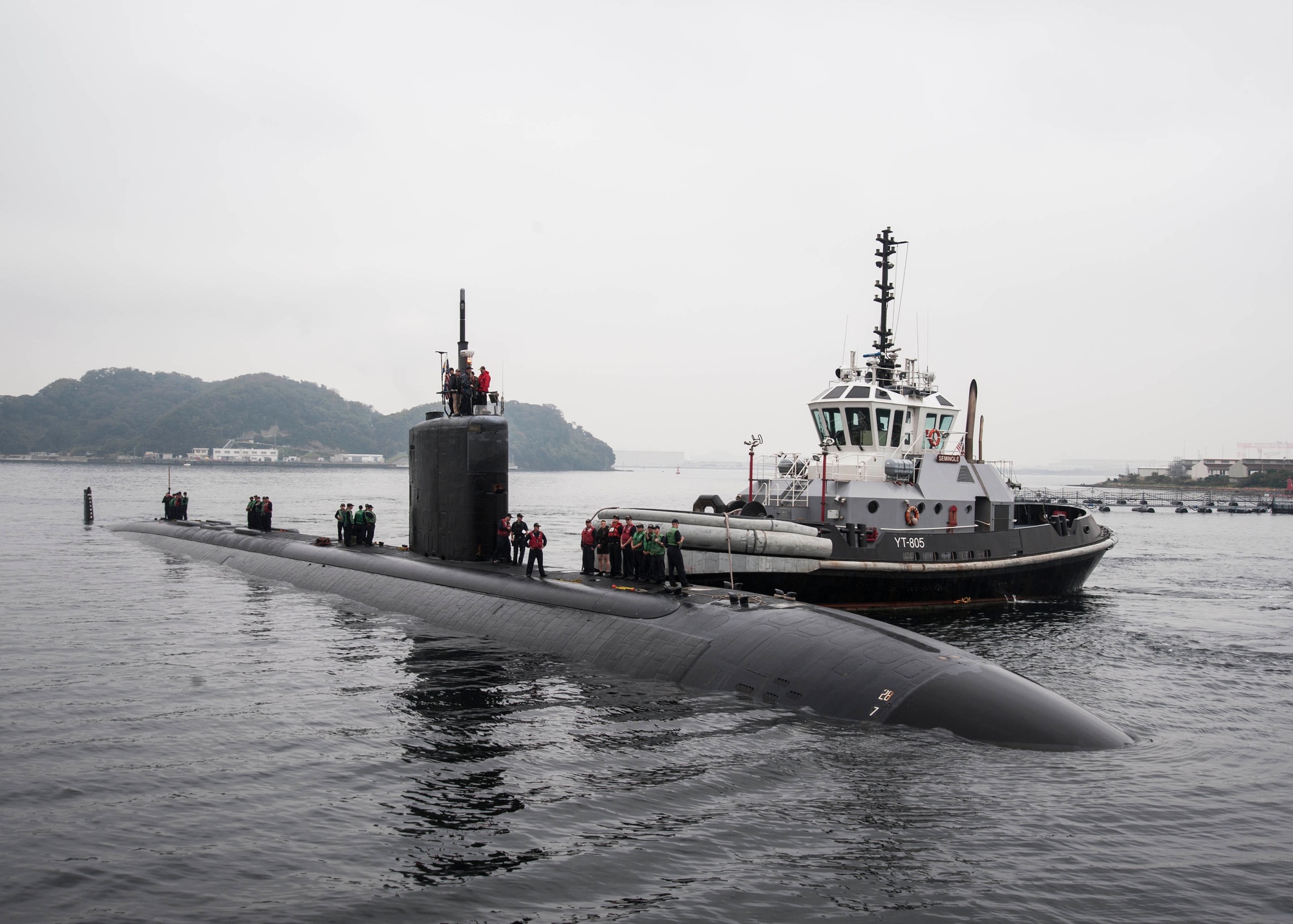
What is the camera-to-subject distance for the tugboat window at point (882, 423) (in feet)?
93.7

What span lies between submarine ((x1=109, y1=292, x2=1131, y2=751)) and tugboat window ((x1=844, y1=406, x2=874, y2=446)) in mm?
12760

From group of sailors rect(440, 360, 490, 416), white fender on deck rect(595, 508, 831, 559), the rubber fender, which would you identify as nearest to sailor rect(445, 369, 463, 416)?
group of sailors rect(440, 360, 490, 416)

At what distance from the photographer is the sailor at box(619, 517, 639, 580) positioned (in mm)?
18453

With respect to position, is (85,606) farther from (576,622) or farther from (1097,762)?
(1097,762)

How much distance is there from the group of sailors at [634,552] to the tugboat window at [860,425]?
1138cm

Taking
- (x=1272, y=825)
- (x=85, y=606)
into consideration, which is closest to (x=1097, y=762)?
(x=1272, y=825)

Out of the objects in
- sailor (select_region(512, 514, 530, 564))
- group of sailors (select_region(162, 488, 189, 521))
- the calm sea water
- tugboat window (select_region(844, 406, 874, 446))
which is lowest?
the calm sea water

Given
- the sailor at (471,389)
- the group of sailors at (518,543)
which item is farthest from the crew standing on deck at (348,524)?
the sailor at (471,389)

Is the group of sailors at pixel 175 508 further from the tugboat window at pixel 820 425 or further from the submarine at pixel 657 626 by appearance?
the tugboat window at pixel 820 425

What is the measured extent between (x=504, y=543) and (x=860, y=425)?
13464 millimetres

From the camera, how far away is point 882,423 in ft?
94.2

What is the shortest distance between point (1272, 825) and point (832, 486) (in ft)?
61.5

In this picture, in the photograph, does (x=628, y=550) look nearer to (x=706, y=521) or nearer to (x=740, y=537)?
(x=706, y=521)

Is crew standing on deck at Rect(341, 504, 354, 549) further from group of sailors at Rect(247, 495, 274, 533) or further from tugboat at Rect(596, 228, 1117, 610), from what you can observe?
tugboat at Rect(596, 228, 1117, 610)
